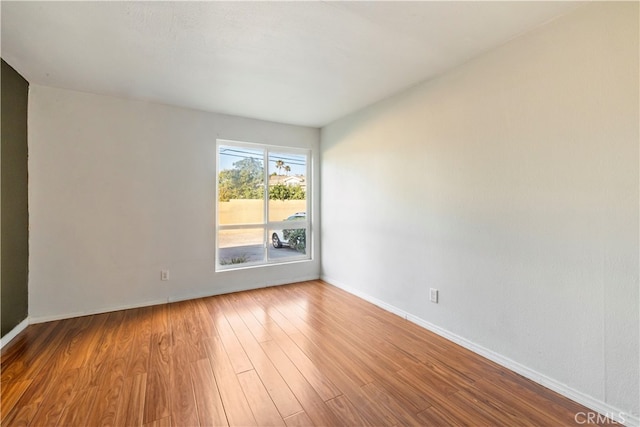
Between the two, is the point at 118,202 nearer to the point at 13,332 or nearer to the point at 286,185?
the point at 13,332

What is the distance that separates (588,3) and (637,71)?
52 cm

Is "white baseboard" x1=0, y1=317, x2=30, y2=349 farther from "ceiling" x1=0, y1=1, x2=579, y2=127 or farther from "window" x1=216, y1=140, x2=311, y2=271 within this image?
"ceiling" x1=0, y1=1, x2=579, y2=127

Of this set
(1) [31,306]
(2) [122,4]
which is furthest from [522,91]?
(1) [31,306]

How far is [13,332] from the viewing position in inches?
92.4

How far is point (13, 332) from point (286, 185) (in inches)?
126

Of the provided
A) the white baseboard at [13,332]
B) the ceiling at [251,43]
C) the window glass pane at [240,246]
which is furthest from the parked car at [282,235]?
the white baseboard at [13,332]

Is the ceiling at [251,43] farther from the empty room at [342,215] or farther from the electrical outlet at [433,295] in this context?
the electrical outlet at [433,295]

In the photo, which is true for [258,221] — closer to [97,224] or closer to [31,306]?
[97,224]

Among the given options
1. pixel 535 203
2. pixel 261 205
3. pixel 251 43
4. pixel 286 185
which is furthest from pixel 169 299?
pixel 535 203

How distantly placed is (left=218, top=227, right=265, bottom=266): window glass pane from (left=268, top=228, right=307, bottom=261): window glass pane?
0.17 metres

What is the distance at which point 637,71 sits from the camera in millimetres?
1427

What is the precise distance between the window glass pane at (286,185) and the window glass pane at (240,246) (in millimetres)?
375

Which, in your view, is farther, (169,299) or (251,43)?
(169,299)

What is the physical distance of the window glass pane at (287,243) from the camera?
4012mm
